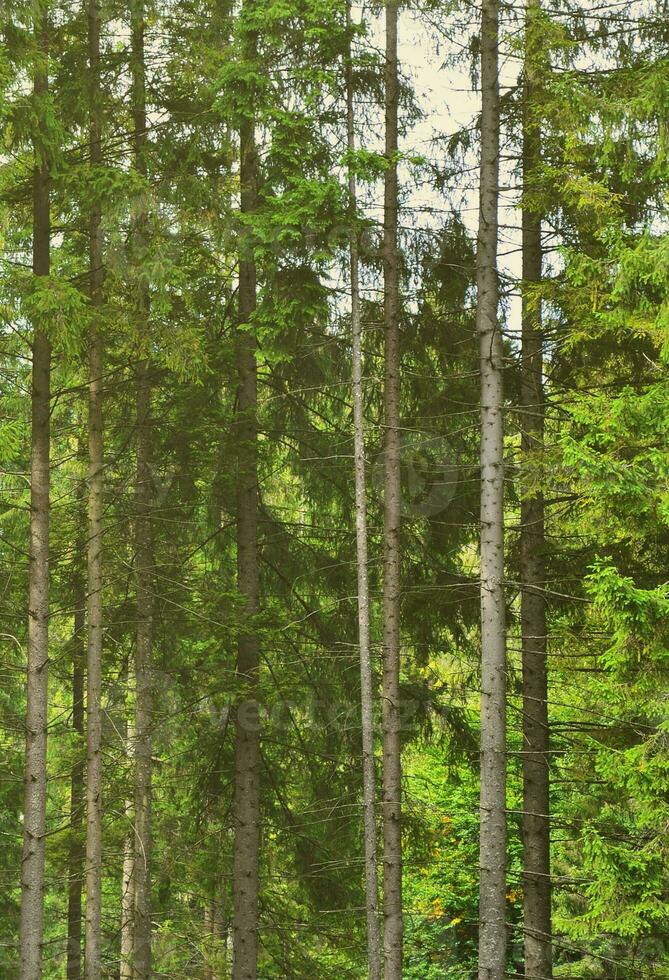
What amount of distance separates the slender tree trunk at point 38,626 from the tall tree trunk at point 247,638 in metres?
2.34

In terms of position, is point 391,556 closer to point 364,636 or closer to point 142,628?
point 364,636

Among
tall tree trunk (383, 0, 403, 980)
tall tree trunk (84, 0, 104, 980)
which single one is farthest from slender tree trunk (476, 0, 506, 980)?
tall tree trunk (84, 0, 104, 980)

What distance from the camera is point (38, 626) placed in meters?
9.30

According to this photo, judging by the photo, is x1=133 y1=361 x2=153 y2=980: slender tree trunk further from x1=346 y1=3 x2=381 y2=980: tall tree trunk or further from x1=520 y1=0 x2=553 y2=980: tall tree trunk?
x1=520 y1=0 x2=553 y2=980: tall tree trunk

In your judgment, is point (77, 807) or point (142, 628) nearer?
point (142, 628)

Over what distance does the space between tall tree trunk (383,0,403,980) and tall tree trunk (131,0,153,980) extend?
289 centimetres

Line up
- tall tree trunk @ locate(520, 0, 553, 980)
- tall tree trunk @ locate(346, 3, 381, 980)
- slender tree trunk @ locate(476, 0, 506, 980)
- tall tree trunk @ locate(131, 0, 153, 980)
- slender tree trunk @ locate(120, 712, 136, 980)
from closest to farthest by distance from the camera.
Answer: slender tree trunk @ locate(476, 0, 506, 980) → tall tree trunk @ locate(346, 3, 381, 980) → tall tree trunk @ locate(520, 0, 553, 980) → tall tree trunk @ locate(131, 0, 153, 980) → slender tree trunk @ locate(120, 712, 136, 980)

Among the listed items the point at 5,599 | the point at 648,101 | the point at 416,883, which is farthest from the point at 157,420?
the point at 416,883

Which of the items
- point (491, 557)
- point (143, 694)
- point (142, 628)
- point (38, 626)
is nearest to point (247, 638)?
point (142, 628)

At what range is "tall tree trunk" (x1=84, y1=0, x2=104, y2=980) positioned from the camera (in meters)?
10.1

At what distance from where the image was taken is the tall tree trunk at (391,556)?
30.5 feet

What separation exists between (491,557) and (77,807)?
314 inches

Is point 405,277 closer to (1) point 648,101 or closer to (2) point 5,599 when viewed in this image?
(1) point 648,101

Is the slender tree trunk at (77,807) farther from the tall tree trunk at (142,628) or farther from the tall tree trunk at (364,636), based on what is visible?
the tall tree trunk at (364,636)
